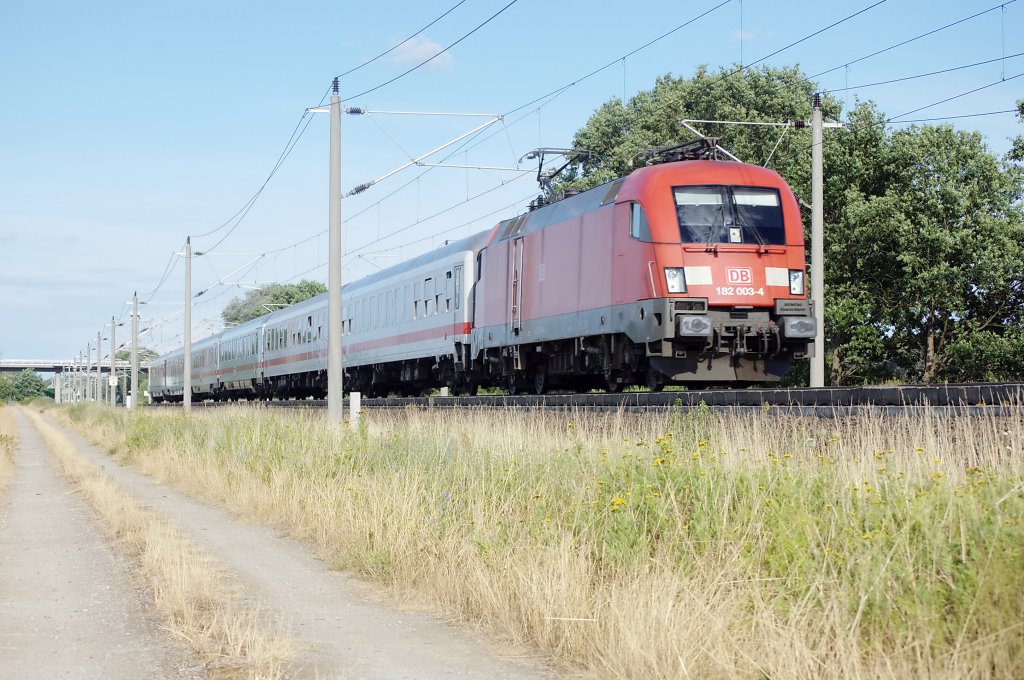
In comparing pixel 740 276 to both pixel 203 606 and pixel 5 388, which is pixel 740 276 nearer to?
pixel 203 606

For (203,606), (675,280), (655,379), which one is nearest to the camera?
(203,606)

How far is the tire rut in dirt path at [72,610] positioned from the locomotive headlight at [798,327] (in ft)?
33.1

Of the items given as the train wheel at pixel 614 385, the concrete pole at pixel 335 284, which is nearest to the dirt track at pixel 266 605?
the concrete pole at pixel 335 284

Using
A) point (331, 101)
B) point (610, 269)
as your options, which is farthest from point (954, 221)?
point (331, 101)

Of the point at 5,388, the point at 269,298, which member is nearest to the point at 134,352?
the point at 269,298

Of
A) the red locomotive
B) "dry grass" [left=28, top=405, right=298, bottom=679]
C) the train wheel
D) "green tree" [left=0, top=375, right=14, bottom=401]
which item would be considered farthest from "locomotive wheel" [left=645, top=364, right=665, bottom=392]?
"green tree" [left=0, top=375, right=14, bottom=401]

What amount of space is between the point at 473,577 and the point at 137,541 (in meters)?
4.87

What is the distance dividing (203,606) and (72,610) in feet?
3.14

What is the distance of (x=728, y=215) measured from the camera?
18.6 m

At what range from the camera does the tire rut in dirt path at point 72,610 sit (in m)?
6.84

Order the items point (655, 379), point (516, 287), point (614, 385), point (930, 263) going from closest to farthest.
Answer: point (655, 379)
point (614, 385)
point (516, 287)
point (930, 263)

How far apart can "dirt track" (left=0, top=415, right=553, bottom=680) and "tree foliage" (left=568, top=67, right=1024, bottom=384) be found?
23.3m

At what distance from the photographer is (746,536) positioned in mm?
7238

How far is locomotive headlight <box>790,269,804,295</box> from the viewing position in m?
18.8
